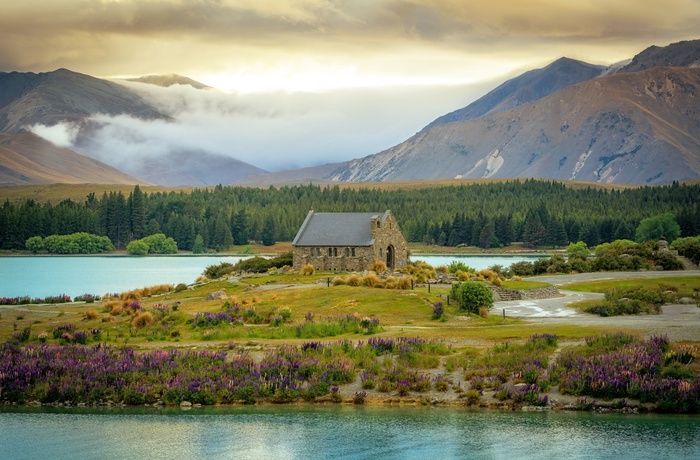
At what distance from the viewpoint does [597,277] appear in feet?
286

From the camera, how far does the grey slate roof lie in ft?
311

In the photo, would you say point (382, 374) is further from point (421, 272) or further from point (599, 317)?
point (421, 272)

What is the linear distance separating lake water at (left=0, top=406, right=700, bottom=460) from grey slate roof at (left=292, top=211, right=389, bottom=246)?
55.5 metres

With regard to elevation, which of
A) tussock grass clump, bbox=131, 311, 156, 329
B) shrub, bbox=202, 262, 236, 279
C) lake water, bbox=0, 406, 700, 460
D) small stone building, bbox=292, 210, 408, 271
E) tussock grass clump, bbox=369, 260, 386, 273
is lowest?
lake water, bbox=0, 406, 700, 460

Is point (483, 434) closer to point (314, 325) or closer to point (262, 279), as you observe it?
point (314, 325)

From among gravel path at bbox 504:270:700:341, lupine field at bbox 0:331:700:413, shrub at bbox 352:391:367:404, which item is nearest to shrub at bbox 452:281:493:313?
gravel path at bbox 504:270:700:341

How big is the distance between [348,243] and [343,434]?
59273 millimetres

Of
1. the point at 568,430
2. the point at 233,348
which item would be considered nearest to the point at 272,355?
the point at 233,348

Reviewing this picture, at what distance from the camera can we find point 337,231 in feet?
318

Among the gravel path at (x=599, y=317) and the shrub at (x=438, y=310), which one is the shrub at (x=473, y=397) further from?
the shrub at (x=438, y=310)

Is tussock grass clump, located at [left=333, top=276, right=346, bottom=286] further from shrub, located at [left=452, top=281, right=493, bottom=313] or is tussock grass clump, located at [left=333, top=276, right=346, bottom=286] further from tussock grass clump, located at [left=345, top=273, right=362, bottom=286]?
shrub, located at [left=452, top=281, right=493, bottom=313]

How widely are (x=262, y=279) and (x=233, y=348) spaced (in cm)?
4082

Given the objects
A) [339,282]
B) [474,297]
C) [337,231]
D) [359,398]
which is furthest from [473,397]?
[337,231]

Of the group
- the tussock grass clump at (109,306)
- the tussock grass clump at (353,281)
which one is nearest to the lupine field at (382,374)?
the tussock grass clump at (109,306)
